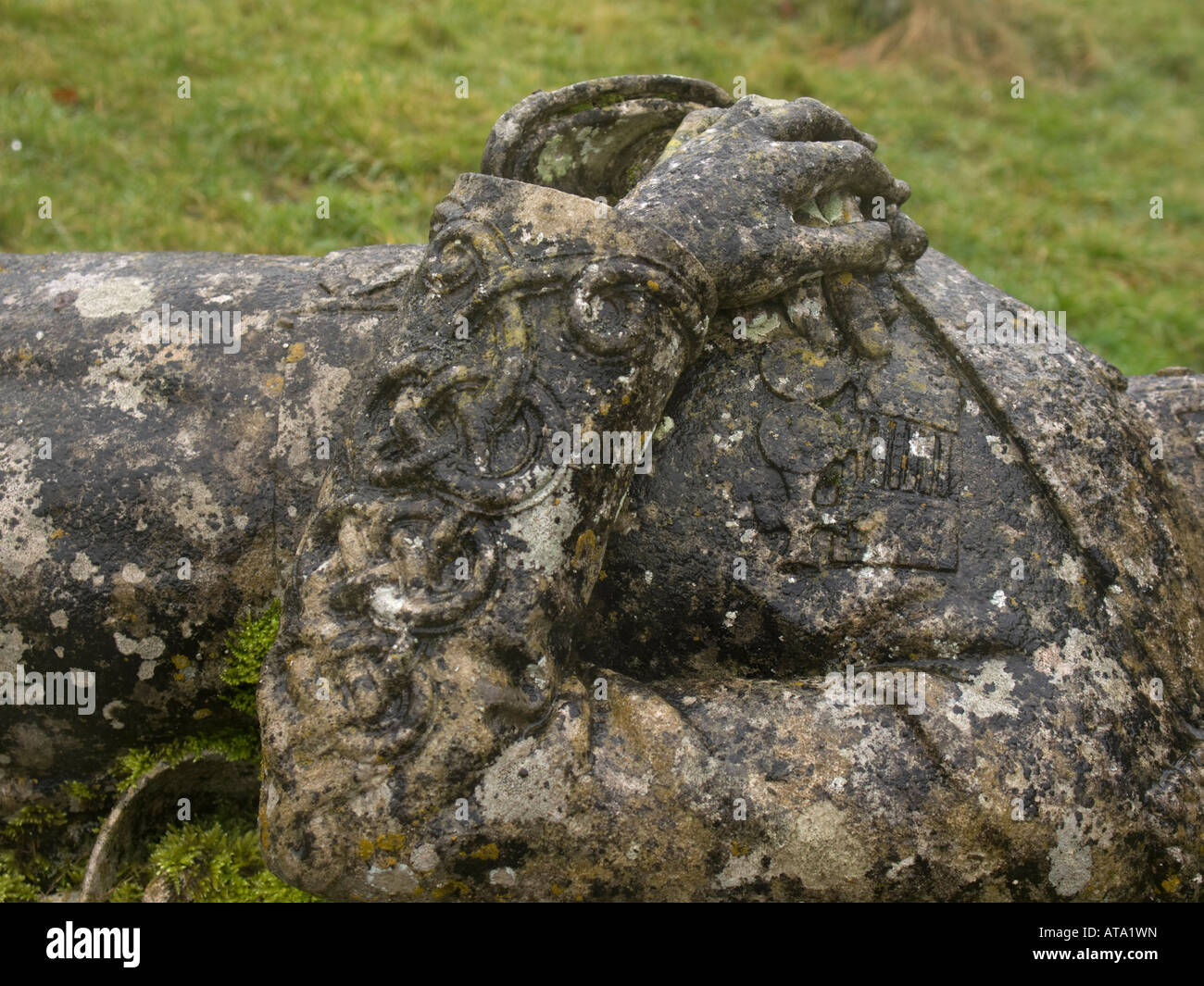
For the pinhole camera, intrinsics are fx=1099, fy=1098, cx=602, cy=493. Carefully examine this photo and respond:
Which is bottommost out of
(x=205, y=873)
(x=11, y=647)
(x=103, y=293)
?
(x=205, y=873)

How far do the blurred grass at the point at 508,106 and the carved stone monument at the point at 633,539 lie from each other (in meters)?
2.76

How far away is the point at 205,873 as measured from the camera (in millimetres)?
2971

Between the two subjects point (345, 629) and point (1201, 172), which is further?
point (1201, 172)

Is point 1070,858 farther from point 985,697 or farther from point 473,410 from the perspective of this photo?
point 473,410

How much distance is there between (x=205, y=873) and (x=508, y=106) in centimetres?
502

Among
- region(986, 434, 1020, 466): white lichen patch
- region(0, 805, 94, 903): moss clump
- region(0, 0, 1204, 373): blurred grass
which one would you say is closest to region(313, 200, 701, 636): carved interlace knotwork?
region(986, 434, 1020, 466): white lichen patch

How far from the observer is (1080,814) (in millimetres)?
2303

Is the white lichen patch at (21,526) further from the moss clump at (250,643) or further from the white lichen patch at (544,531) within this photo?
the white lichen patch at (544,531)

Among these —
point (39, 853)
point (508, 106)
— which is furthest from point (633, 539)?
point (508, 106)

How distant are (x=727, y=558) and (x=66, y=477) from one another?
5.15ft

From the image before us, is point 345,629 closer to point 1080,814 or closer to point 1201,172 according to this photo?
point 1080,814

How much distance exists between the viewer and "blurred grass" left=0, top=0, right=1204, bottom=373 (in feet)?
18.2

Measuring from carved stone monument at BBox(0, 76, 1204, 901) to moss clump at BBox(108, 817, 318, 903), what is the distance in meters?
0.35
